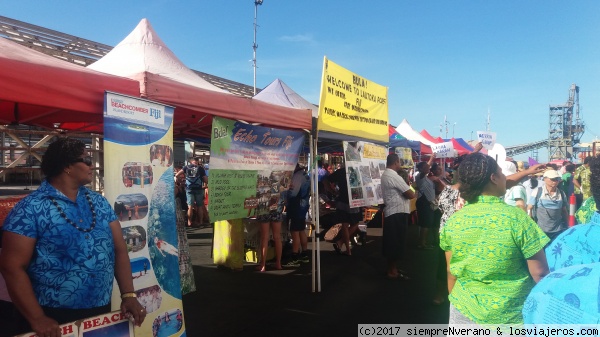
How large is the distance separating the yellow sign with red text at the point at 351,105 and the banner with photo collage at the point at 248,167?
514mm

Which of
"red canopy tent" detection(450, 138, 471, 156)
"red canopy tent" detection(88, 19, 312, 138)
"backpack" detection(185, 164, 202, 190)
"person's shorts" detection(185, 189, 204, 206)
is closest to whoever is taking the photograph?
"red canopy tent" detection(88, 19, 312, 138)

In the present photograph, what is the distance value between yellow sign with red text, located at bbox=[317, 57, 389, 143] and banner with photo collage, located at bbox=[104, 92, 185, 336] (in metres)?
2.27

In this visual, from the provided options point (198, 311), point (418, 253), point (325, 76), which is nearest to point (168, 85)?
point (325, 76)

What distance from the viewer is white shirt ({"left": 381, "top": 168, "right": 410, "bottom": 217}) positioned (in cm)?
567

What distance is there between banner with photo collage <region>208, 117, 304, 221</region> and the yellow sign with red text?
514mm

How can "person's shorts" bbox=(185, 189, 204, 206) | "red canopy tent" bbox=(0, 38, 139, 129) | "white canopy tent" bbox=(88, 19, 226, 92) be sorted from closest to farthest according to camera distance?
"red canopy tent" bbox=(0, 38, 139, 129)
"white canopy tent" bbox=(88, 19, 226, 92)
"person's shorts" bbox=(185, 189, 204, 206)

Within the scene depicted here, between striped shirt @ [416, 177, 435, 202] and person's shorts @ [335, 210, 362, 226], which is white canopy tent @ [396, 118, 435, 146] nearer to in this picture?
striped shirt @ [416, 177, 435, 202]

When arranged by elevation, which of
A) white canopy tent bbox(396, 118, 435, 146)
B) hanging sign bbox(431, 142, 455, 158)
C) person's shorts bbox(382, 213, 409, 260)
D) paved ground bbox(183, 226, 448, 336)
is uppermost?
white canopy tent bbox(396, 118, 435, 146)

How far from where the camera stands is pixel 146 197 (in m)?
3.03

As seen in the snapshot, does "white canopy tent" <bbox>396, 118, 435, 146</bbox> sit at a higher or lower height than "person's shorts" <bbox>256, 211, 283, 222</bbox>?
higher

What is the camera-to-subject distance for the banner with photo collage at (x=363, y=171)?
18.8 ft

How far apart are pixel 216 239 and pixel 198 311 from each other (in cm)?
206

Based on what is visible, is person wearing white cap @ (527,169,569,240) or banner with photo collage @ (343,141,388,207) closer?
banner with photo collage @ (343,141,388,207)

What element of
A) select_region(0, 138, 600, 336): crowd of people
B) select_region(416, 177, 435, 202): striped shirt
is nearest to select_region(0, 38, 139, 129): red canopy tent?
select_region(0, 138, 600, 336): crowd of people
